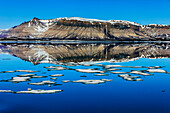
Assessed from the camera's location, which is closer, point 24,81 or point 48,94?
point 48,94

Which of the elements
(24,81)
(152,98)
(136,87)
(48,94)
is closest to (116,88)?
(136,87)

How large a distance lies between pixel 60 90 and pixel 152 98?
142 inches

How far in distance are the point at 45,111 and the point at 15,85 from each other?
4.28 m

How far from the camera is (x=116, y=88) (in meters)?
11.4

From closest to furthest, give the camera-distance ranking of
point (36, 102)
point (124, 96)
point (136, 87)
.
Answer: point (36, 102), point (124, 96), point (136, 87)

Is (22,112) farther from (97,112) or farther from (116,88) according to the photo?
(116,88)

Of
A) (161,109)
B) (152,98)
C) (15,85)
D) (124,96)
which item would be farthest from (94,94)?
(15,85)

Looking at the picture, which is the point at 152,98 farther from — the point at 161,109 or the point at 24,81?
the point at 24,81

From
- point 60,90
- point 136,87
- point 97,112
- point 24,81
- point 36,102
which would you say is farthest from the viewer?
point 24,81

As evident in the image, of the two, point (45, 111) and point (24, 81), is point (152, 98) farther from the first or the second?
point (24, 81)

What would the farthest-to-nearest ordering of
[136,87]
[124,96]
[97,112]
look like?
[136,87] < [124,96] < [97,112]

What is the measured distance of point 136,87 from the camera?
11523 mm

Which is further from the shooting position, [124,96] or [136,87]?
[136,87]

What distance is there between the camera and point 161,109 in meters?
8.33
